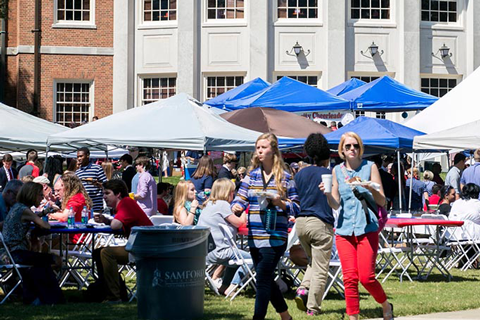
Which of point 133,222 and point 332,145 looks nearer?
point 133,222

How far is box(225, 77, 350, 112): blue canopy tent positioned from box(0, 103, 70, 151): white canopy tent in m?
6.32

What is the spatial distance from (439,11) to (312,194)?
2800 centimetres

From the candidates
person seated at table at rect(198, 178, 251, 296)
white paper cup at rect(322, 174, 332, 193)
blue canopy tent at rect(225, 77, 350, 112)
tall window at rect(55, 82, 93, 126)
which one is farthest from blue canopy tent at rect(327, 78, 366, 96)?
white paper cup at rect(322, 174, 332, 193)

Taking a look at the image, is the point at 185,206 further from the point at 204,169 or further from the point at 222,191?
the point at 204,169

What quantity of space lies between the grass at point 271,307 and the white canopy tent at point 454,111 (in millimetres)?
7963

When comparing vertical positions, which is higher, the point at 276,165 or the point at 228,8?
the point at 228,8

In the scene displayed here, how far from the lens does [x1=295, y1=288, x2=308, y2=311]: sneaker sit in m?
9.99

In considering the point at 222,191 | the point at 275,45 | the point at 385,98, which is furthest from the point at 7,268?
the point at 275,45

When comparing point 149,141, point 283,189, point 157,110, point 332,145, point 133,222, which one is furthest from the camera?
point 332,145

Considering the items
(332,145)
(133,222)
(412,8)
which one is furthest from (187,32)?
(133,222)

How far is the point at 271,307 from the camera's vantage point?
10516 millimetres

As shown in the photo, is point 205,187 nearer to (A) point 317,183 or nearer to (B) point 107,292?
(B) point 107,292

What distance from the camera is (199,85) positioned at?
34.7 m

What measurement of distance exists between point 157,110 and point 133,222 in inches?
231
